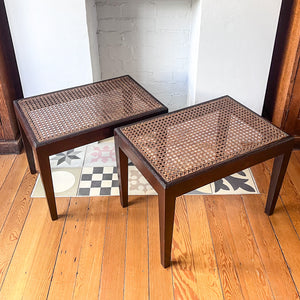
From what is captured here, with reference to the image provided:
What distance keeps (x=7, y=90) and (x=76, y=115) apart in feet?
1.94

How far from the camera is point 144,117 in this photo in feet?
5.29

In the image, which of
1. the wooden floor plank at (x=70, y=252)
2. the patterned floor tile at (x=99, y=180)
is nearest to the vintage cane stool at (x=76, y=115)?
the wooden floor plank at (x=70, y=252)

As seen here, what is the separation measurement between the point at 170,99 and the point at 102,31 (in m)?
0.61

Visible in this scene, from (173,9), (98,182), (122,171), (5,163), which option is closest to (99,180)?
(98,182)

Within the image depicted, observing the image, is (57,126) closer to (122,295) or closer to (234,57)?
(122,295)

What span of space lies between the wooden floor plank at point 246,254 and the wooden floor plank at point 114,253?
48 centimetres

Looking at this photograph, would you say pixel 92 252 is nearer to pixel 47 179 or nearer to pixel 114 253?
pixel 114 253

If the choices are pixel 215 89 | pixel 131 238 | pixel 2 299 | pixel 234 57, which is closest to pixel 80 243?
pixel 131 238

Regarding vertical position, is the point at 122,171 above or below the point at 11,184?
above

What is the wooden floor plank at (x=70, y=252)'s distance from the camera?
140 cm

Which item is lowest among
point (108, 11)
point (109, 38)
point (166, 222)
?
point (166, 222)

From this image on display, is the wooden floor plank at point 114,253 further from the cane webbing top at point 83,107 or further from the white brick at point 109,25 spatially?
the white brick at point 109,25

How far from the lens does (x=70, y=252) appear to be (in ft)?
5.06

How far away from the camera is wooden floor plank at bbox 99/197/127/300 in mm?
1398
